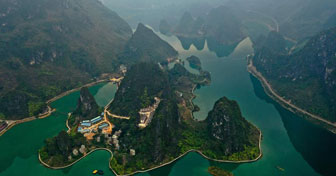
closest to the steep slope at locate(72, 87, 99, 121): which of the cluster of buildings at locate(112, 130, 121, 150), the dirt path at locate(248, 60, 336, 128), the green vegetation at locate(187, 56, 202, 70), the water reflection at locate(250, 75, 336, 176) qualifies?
the cluster of buildings at locate(112, 130, 121, 150)

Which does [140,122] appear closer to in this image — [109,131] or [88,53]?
[109,131]

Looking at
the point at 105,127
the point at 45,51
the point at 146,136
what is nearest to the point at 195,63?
the point at 45,51

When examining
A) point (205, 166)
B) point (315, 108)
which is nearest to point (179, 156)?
point (205, 166)

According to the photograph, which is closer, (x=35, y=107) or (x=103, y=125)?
(x=103, y=125)

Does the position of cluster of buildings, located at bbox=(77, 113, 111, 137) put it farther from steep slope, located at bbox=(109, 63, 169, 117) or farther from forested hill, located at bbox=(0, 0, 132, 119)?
forested hill, located at bbox=(0, 0, 132, 119)

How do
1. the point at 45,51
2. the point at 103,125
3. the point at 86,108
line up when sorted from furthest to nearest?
the point at 45,51 → the point at 86,108 → the point at 103,125

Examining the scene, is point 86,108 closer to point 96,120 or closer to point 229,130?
point 96,120

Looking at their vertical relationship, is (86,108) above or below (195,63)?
below
